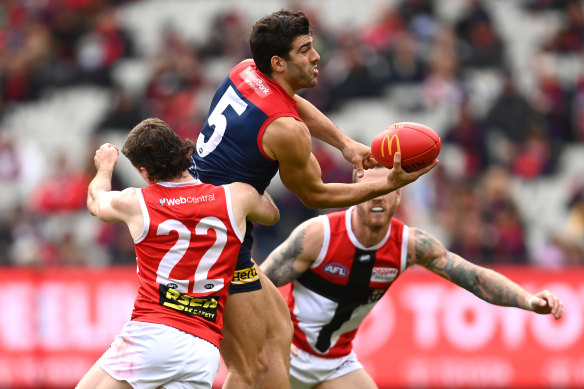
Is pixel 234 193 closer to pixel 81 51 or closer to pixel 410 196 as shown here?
pixel 410 196

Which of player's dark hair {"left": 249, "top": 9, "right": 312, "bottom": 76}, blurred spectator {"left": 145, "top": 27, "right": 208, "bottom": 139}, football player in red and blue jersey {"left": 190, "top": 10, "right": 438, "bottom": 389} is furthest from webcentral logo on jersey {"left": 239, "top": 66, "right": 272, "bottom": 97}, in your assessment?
blurred spectator {"left": 145, "top": 27, "right": 208, "bottom": 139}

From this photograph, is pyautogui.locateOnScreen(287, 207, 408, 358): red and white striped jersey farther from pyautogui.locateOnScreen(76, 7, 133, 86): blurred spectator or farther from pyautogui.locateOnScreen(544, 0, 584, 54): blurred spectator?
pyautogui.locateOnScreen(544, 0, 584, 54): blurred spectator

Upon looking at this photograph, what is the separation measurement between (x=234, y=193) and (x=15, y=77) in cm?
1155

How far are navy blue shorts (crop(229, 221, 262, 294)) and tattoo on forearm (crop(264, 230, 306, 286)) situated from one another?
814mm

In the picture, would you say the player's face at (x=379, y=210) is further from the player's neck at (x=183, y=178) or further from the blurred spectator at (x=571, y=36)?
the blurred spectator at (x=571, y=36)

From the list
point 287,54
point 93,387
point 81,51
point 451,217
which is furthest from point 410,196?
point 93,387

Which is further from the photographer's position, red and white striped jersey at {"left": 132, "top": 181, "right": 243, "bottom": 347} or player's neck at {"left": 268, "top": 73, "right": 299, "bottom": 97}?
player's neck at {"left": 268, "top": 73, "right": 299, "bottom": 97}

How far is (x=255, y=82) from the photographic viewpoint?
673 cm

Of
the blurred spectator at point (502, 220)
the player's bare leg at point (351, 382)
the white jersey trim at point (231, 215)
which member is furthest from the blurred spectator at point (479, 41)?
the white jersey trim at point (231, 215)

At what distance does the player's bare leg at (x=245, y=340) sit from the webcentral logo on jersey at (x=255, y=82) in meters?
1.31

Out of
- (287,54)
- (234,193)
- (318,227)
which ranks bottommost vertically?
(318,227)

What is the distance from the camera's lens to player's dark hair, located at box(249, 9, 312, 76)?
6590mm

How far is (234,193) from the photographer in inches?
252

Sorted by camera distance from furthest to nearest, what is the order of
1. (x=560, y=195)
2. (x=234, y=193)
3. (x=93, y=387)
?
1. (x=560, y=195)
2. (x=234, y=193)
3. (x=93, y=387)
